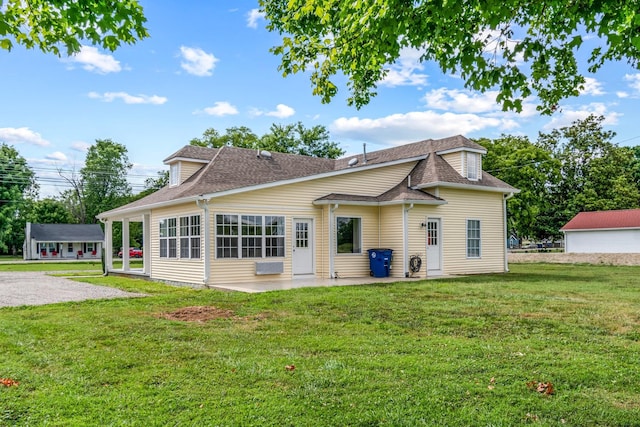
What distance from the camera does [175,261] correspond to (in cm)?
1556

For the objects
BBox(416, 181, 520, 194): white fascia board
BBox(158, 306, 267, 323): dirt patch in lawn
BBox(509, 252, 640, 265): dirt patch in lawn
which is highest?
BBox(416, 181, 520, 194): white fascia board

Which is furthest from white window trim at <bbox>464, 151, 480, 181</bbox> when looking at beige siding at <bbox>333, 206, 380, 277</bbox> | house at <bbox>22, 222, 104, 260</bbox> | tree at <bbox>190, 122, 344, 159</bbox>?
house at <bbox>22, 222, 104, 260</bbox>

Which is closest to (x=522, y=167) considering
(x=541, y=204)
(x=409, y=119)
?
(x=541, y=204)

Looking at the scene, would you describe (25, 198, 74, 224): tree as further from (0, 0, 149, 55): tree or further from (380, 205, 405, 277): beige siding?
(0, 0, 149, 55): tree

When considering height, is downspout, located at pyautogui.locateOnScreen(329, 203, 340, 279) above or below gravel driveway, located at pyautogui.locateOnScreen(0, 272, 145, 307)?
above

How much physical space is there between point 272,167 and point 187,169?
3.21m

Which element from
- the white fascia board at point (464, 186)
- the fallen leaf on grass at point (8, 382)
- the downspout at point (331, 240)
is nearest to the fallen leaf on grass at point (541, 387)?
the fallen leaf on grass at point (8, 382)

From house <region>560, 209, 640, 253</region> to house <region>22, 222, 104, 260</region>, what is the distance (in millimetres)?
45228

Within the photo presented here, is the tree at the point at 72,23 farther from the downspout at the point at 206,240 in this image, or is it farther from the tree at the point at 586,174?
the tree at the point at 586,174

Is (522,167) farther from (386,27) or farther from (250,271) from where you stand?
(386,27)

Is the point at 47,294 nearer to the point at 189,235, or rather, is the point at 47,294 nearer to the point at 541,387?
the point at 189,235

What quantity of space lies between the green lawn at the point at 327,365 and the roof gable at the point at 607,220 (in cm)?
2671

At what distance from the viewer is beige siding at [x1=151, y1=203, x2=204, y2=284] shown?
46.3ft

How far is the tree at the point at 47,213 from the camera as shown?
57.1m
